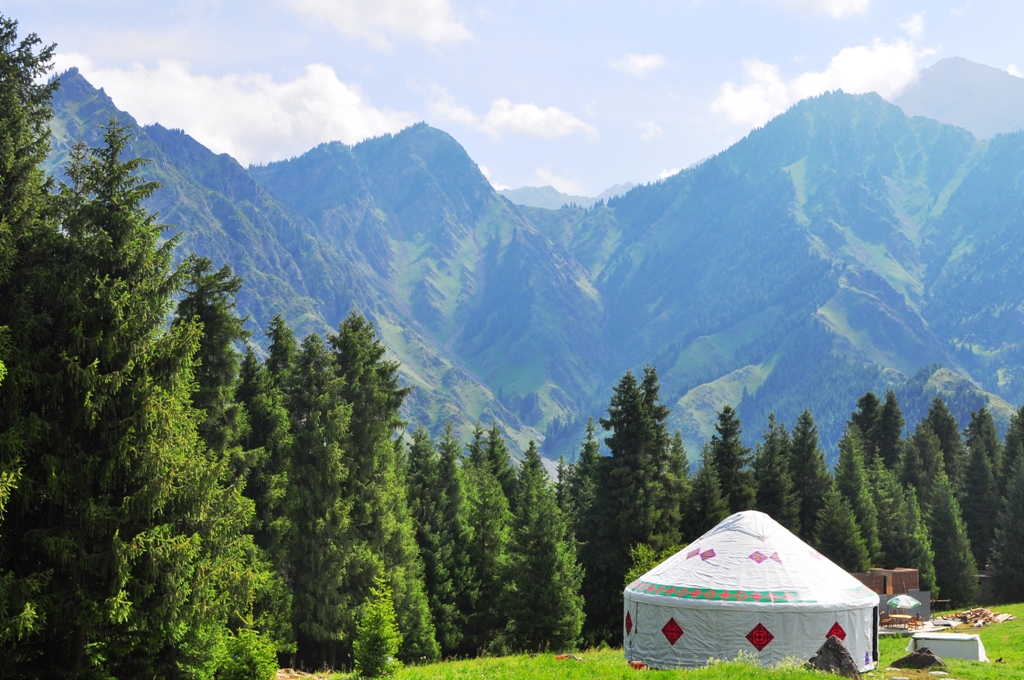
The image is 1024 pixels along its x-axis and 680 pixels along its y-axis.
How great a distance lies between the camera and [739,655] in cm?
2802

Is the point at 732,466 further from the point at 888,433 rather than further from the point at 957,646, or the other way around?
the point at 888,433

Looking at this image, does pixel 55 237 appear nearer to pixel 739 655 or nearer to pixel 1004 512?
pixel 739 655

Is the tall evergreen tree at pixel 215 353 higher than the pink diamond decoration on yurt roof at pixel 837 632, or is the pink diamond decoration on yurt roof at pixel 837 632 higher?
the tall evergreen tree at pixel 215 353

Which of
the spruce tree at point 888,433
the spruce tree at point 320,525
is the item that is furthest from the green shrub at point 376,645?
the spruce tree at point 888,433

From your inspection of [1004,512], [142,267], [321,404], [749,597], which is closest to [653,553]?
[749,597]

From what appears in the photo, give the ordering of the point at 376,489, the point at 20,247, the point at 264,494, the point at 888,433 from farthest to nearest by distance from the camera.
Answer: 1. the point at 888,433
2. the point at 376,489
3. the point at 264,494
4. the point at 20,247

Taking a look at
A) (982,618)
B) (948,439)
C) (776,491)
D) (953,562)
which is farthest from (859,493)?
(948,439)

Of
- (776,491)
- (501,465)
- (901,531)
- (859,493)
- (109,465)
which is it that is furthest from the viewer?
(501,465)

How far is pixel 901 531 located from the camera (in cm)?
6359

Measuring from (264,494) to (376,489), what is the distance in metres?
5.77

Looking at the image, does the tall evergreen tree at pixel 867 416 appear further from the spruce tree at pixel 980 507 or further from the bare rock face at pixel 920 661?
the bare rock face at pixel 920 661

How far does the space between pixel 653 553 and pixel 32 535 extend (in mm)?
33183

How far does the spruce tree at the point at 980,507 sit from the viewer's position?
75312 mm

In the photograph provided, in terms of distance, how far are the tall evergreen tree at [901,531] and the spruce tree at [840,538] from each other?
595cm
